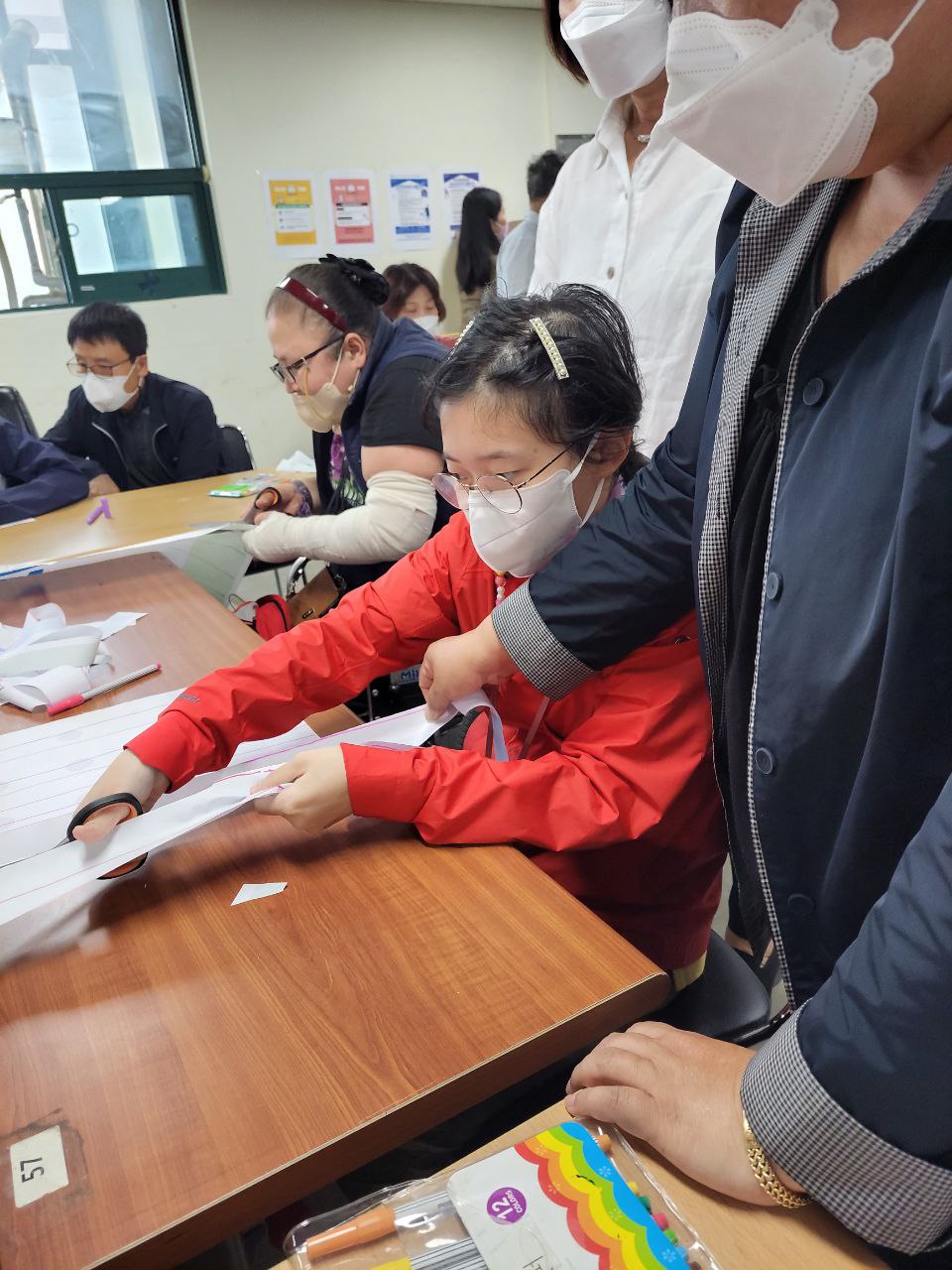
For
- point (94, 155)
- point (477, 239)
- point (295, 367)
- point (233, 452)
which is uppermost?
point (94, 155)

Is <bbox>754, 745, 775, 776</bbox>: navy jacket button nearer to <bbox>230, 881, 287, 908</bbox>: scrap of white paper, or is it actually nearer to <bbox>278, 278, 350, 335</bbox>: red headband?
<bbox>230, 881, 287, 908</bbox>: scrap of white paper

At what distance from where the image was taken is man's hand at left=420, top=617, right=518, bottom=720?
3.41ft

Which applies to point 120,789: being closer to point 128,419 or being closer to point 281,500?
point 281,500

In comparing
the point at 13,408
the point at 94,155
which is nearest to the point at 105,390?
the point at 13,408

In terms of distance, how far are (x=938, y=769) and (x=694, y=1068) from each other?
0.25 m

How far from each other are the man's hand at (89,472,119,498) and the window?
1538 millimetres

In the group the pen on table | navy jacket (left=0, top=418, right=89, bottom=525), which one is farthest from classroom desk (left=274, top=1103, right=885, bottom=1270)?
navy jacket (left=0, top=418, right=89, bottom=525)

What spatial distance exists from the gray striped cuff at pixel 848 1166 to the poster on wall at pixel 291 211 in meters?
4.72

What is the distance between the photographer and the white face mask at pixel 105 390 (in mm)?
2947

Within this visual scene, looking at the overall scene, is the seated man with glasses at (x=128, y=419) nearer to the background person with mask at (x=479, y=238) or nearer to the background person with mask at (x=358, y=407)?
the background person with mask at (x=358, y=407)

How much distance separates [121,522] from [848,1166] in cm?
241

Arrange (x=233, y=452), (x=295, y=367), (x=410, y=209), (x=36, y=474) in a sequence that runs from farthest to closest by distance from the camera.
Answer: (x=410, y=209) → (x=233, y=452) → (x=36, y=474) → (x=295, y=367)

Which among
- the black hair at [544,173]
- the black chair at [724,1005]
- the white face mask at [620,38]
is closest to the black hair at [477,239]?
the black hair at [544,173]

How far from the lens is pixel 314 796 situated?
34.0 inches
